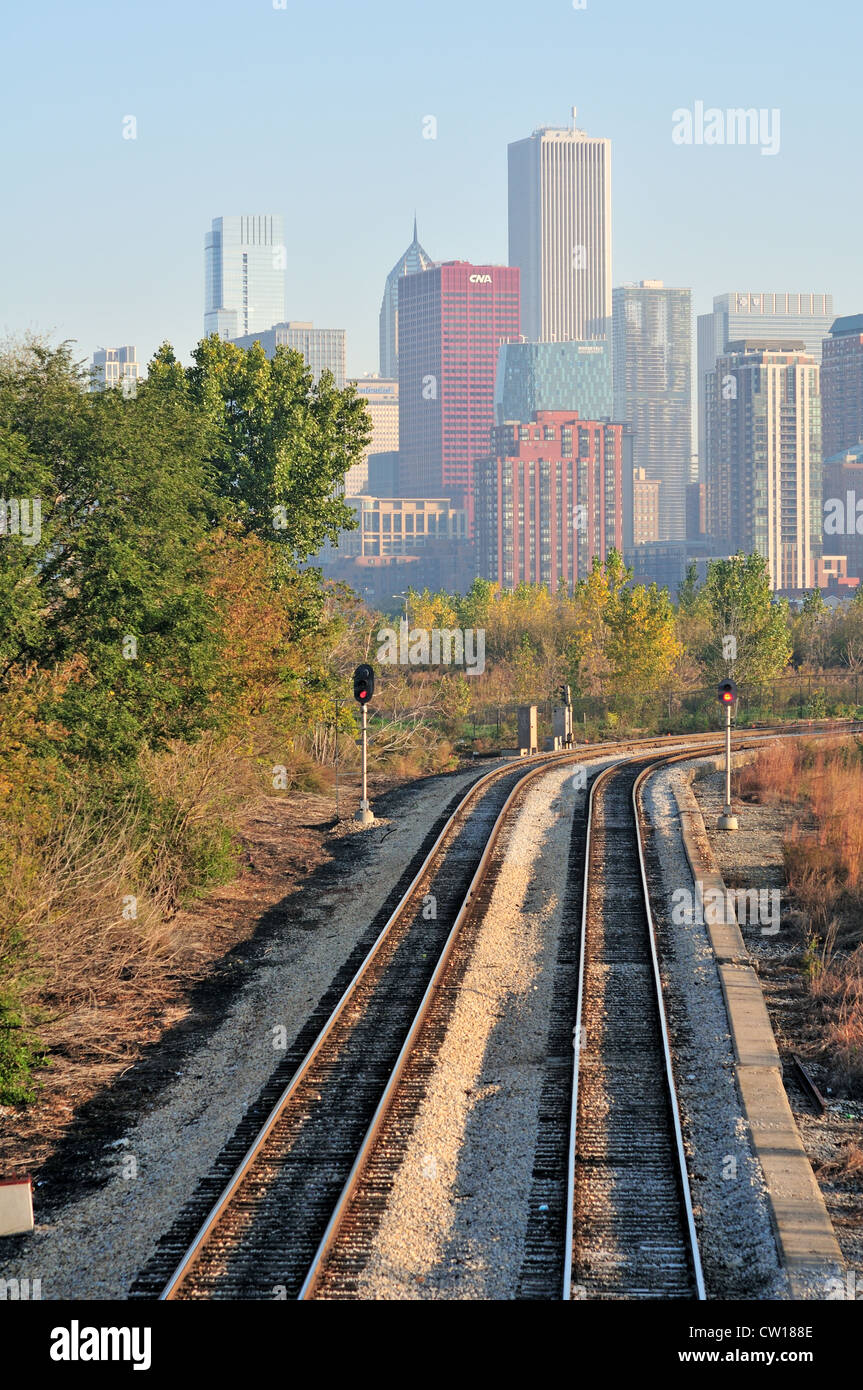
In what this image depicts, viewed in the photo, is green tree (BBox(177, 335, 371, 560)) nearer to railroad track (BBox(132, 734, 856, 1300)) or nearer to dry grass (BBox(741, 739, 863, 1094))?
dry grass (BBox(741, 739, 863, 1094))

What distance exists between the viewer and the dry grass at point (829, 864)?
14.6 m

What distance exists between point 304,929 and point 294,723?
11992 millimetres

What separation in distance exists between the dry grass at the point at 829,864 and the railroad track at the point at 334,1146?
2886 millimetres

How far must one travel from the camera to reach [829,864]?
868 inches

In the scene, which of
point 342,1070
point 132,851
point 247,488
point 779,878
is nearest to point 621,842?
point 779,878

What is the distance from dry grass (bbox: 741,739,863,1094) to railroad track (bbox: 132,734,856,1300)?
289 cm

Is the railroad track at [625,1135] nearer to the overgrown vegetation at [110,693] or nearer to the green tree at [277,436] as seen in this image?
the overgrown vegetation at [110,693]

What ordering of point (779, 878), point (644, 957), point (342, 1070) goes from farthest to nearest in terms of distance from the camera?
point (779, 878) → point (644, 957) → point (342, 1070)

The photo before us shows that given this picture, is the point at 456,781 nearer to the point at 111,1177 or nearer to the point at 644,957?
the point at 644,957

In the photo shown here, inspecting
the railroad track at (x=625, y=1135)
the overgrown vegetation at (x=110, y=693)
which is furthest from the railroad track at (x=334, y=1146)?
the overgrown vegetation at (x=110, y=693)

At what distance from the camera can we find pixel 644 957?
57.4 feet

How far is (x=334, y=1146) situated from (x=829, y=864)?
42.5ft

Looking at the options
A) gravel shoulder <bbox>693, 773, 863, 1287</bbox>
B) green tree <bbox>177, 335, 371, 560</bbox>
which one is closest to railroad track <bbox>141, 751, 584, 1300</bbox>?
gravel shoulder <bbox>693, 773, 863, 1287</bbox>

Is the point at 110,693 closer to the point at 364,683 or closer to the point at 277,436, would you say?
the point at 364,683
